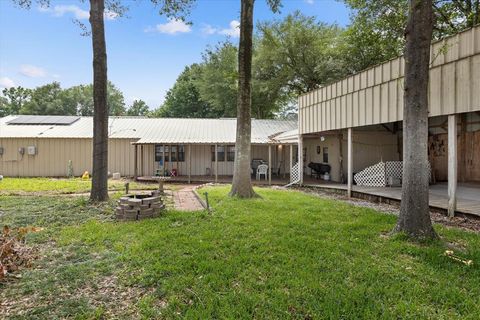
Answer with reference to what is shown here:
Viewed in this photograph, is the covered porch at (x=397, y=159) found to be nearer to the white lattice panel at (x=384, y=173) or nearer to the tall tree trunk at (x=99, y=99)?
the white lattice panel at (x=384, y=173)

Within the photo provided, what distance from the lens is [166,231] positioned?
18.7ft

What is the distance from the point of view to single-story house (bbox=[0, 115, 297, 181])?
17984 mm

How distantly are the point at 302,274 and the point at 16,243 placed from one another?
4.44m

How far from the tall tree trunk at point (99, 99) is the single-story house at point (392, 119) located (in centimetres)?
794

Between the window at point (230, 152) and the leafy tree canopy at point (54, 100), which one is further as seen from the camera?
the leafy tree canopy at point (54, 100)

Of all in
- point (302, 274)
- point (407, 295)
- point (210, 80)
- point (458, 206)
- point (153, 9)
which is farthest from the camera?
point (210, 80)

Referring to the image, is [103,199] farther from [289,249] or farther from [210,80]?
[210,80]

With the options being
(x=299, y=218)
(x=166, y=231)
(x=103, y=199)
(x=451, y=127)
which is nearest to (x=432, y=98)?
(x=451, y=127)

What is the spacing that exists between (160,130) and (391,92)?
14.0 metres

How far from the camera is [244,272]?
151 inches

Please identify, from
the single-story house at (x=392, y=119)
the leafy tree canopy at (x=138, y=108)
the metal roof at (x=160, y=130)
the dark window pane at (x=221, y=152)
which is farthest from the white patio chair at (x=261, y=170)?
the leafy tree canopy at (x=138, y=108)

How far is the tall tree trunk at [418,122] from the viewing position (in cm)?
505

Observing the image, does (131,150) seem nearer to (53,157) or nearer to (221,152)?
(53,157)

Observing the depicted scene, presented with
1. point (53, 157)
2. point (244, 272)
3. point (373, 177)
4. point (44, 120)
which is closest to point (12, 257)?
point (244, 272)
